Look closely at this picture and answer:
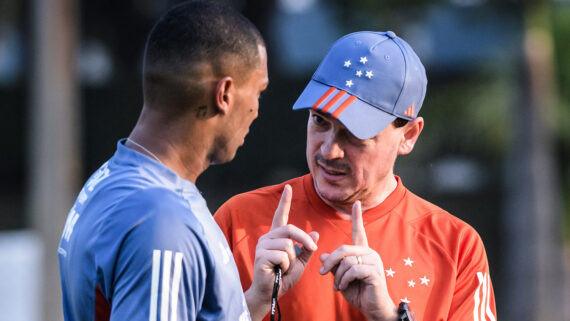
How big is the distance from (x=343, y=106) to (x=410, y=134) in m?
0.39

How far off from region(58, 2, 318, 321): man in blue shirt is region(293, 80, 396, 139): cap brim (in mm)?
457

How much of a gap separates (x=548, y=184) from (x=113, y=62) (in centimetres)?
706

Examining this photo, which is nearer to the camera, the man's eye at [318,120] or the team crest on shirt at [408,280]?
the team crest on shirt at [408,280]

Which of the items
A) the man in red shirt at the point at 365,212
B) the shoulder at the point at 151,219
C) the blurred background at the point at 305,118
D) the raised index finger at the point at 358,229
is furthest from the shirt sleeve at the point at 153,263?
the blurred background at the point at 305,118

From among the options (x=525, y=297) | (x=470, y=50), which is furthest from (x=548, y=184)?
(x=470, y=50)

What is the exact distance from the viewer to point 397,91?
8.71 feet

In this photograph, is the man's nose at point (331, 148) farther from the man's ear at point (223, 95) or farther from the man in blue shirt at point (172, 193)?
the man's ear at point (223, 95)

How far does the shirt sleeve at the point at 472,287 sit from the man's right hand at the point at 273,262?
1.88 feet

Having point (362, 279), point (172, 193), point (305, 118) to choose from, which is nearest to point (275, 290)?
point (362, 279)

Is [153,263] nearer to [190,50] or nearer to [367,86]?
[190,50]

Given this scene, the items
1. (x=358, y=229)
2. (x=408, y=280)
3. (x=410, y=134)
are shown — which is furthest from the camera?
(x=410, y=134)

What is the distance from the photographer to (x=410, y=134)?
2.85 m

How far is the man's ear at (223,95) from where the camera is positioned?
1996mm

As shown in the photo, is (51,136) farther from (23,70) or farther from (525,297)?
(525,297)
